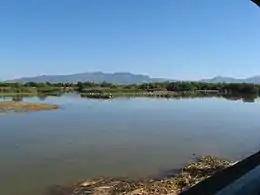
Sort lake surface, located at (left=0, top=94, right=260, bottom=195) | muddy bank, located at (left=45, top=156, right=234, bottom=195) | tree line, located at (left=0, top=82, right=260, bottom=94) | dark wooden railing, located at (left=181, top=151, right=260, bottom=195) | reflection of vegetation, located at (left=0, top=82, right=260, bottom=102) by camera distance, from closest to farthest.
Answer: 1. dark wooden railing, located at (left=181, top=151, right=260, bottom=195)
2. muddy bank, located at (left=45, top=156, right=234, bottom=195)
3. lake surface, located at (left=0, top=94, right=260, bottom=195)
4. reflection of vegetation, located at (left=0, top=82, right=260, bottom=102)
5. tree line, located at (left=0, top=82, right=260, bottom=94)

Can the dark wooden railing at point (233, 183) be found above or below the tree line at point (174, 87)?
above

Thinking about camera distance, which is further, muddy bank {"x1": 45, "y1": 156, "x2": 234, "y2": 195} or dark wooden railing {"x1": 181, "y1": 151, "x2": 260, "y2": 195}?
muddy bank {"x1": 45, "y1": 156, "x2": 234, "y2": 195}

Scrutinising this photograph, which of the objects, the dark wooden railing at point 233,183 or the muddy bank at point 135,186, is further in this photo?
the muddy bank at point 135,186

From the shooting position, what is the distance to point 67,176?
455 inches

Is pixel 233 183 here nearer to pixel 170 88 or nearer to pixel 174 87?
pixel 170 88

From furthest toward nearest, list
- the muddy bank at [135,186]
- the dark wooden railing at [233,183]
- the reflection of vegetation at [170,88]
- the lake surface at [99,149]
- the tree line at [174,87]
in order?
1. the tree line at [174,87]
2. the reflection of vegetation at [170,88]
3. the lake surface at [99,149]
4. the muddy bank at [135,186]
5. the dark wooden railing at [233,183]

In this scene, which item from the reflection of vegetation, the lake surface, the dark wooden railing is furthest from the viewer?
the reflection of vegetation

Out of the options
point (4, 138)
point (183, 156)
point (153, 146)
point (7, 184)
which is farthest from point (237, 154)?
point (4, 138)

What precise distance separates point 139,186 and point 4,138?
11.3m

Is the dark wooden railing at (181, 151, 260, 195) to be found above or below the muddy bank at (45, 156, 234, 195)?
above

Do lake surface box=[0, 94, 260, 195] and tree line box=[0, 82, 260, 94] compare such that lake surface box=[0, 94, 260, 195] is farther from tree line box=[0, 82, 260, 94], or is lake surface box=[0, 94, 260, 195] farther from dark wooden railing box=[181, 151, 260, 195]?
tree line box=[0, 82, 260, 94]

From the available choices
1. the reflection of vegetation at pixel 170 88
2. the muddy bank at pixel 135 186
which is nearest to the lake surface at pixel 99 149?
the muddy bank at pixel 135 186

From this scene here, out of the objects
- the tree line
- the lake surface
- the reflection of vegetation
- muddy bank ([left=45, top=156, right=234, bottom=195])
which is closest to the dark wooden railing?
muddy bank ([left=45, top=156, right=234, bottom=195])

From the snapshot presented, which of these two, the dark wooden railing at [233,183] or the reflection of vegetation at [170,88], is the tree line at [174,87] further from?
the dark wooden railing at [233,183]
